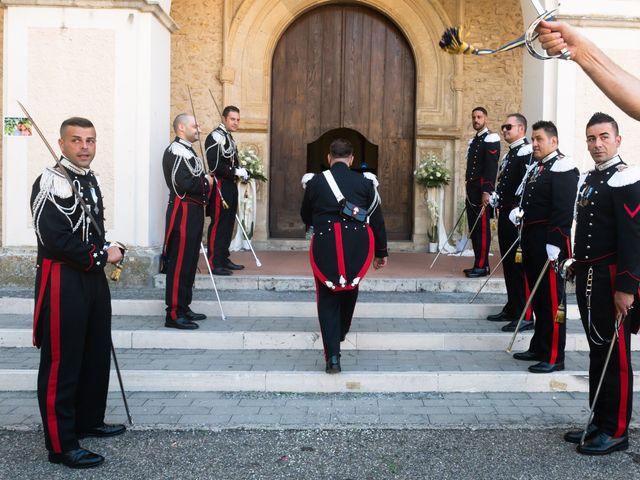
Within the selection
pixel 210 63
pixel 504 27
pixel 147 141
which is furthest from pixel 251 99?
pixel 504 27

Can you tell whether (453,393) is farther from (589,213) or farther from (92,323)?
(92,323)

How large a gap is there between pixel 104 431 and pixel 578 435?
9.78 feet

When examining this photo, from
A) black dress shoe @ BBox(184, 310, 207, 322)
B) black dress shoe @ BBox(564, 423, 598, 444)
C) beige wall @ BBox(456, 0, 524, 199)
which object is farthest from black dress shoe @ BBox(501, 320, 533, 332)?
beige wall @ BBox(456, 0, 524, 199)

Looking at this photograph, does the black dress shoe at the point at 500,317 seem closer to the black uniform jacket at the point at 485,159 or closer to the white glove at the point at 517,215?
the white glove at the point at 517,215

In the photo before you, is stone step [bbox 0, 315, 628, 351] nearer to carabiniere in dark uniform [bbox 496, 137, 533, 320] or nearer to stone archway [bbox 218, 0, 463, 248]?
carabiniere in dark uniform [bbox 496, 137, 533, 320]

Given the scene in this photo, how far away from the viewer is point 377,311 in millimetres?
6570

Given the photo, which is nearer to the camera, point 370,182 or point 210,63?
point 370,182

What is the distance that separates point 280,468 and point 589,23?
6211 millimetres

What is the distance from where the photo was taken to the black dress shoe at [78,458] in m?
3.61

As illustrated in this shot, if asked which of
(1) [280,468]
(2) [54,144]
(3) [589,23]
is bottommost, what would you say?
(1) [280,468]

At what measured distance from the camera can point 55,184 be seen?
3730 mm

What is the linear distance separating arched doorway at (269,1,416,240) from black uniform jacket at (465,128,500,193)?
2.58 meters

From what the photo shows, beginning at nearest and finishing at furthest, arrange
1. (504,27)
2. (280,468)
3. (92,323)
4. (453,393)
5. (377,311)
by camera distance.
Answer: (280,468) < (92,323) < (453,393) < (377,311) < (504,27)

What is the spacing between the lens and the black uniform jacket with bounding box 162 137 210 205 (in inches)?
240
